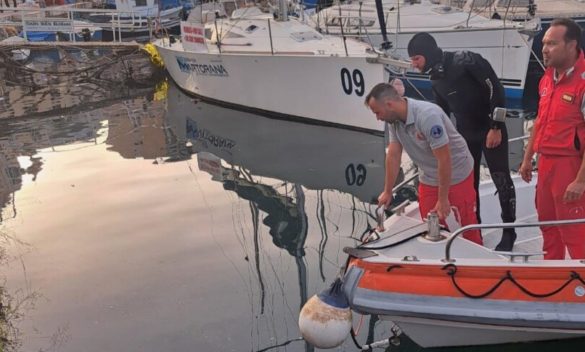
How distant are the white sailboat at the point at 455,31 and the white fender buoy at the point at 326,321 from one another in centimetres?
913

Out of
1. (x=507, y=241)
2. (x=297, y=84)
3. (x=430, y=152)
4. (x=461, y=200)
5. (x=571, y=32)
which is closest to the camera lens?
(x=571, y=32)

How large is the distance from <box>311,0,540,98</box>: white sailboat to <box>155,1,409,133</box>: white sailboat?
145 cm

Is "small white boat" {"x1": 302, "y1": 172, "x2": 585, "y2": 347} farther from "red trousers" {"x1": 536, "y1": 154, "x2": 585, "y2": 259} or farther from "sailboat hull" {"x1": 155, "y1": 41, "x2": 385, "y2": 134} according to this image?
"sailboat hull" {"x1": 155, "y1": 41, "x2": 385, "y2": 134}

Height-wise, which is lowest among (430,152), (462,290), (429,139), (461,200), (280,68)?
(462,290)

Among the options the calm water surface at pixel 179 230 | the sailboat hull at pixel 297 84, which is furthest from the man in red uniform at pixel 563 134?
the sailboat hull at pixel 297 84

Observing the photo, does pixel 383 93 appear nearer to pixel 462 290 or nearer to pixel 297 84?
pixel 462 290

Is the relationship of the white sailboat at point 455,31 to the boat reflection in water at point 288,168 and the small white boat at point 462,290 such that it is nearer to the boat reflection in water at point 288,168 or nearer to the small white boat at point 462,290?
the boat reflection in water at point 288,168

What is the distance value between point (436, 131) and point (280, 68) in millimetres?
8090

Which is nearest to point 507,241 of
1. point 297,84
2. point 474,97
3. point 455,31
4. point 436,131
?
point 474,97

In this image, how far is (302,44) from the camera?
1152cm

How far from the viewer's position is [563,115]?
3.39 m

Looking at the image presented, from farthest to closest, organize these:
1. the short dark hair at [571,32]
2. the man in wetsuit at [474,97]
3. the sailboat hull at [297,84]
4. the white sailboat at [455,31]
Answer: the white sailboat at [455,31]
the sailboat hull at [297,84]
the man in wetsuit at [474,97]
the short dark hair at [571,32]

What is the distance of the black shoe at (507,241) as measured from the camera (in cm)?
429

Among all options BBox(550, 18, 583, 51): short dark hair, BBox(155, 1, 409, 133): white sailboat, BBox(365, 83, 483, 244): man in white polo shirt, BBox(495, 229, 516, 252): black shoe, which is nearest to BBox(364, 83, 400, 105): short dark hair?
BBox(365, 83, 483, 244): man in white polo shirt
